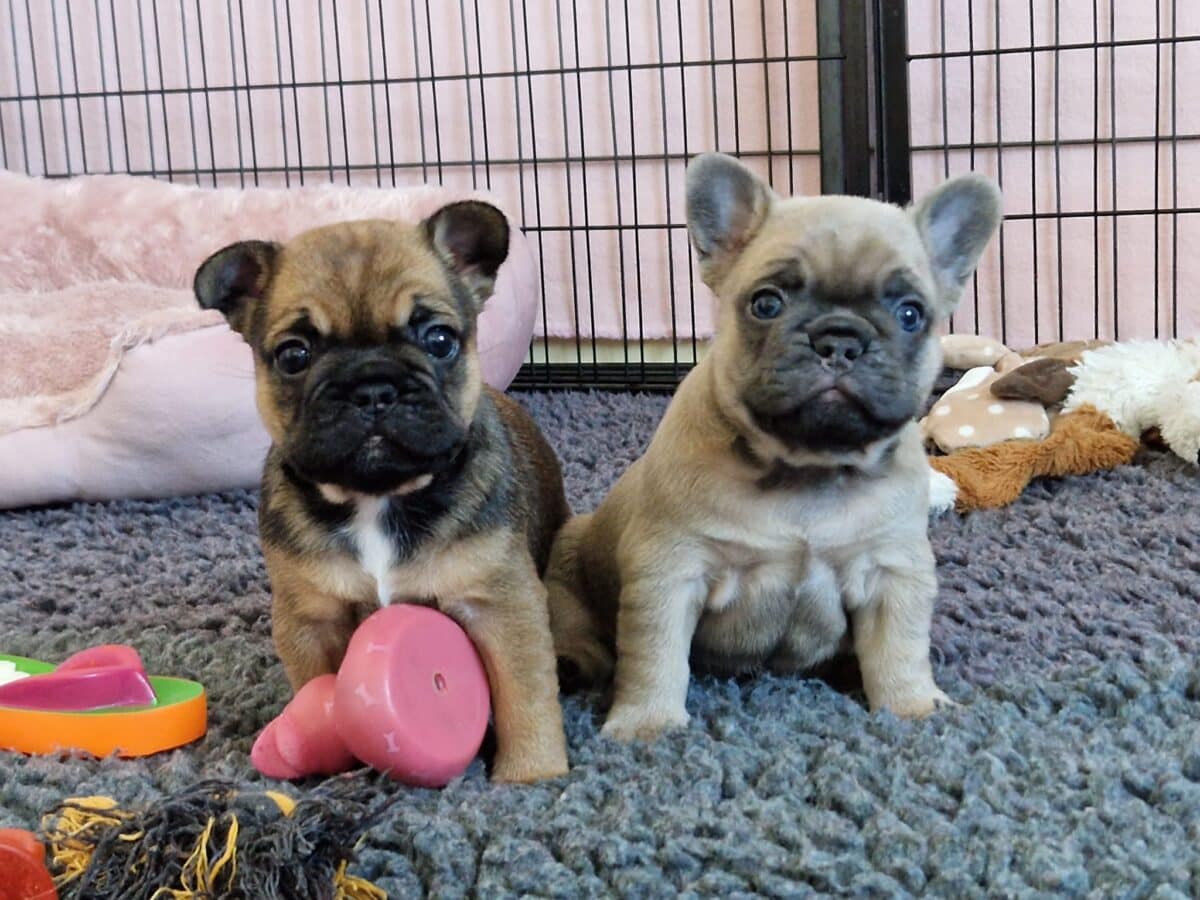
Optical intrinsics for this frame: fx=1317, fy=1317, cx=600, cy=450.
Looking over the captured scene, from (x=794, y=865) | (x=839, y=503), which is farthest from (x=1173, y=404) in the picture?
(x=794, y=865)

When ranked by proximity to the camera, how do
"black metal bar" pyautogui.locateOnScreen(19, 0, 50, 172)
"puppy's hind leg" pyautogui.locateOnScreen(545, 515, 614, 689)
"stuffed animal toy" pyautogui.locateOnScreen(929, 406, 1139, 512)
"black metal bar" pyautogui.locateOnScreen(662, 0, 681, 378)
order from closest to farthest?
"puppy's hind leg" pyautogui.locateOnScreen(545, 515, 614, 689)
"stuffed animal toy" pyautogui.locateOnScreen(929, 406, 1139, 512)
"black metal bar" pyautogui.locateOnScreen(662, 0, 681, 378)
"black metal bar" pyautogui.locateOnScreen(19, 0, 50, 172)

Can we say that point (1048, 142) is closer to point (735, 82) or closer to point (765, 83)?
point (765, 83)

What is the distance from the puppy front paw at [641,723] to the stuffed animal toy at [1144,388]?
210 cm

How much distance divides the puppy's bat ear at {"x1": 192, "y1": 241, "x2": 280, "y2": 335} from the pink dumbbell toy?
0.54 m

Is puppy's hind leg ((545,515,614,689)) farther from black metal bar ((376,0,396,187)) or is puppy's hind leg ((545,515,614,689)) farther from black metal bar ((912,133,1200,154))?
black metal bar ((376,0,396,187))

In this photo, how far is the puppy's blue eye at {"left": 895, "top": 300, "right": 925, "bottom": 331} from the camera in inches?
79.2

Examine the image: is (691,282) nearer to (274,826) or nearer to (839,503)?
(839,503)

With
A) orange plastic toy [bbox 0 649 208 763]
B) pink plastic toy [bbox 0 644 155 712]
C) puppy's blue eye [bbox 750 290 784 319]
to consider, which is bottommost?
orange plastic toy [bbox 0 649 208 763]

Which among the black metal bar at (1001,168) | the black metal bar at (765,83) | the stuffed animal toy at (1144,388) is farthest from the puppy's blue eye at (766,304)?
the black metal bar at (765,83)

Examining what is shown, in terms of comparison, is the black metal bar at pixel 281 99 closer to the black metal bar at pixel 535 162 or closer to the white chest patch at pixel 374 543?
the black metal bar at pixel 535 162

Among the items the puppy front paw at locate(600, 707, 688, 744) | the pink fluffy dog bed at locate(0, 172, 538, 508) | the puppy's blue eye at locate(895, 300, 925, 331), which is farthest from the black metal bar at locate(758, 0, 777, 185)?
the puppy front paw at locate(600, 707, 688, 744)

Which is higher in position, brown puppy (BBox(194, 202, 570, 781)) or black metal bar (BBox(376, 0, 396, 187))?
black metal bar (BBox(376, 0, 396, 187))

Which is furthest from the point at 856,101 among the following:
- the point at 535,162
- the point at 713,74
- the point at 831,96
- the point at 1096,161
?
the point at 535,162

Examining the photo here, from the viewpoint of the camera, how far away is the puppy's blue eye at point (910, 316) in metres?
2.01
